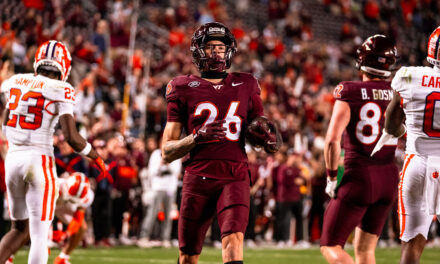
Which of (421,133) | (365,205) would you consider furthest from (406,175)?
(365,205)

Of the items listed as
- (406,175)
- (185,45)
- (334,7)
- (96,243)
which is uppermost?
(334,7)

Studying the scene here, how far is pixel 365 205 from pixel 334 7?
68.0ft

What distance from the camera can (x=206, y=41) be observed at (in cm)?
497

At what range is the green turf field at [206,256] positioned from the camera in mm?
10078

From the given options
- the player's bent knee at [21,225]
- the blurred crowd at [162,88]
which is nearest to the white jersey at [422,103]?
the player's bent knee at [21,225]

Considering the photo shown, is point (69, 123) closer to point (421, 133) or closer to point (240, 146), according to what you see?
point (240, 146)

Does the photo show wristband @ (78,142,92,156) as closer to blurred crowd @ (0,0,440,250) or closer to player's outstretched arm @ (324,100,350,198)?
player's outstretched arm @ (324,100,350,198)

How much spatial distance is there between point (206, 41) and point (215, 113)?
1.71 ft

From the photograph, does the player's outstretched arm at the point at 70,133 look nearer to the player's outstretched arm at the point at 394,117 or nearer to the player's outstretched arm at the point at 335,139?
the player's outstretched arm at the point at 335,139

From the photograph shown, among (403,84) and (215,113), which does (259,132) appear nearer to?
(215,113)

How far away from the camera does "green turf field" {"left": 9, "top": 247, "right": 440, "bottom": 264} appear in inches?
397

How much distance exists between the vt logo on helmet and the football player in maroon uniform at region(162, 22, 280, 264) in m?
1.47

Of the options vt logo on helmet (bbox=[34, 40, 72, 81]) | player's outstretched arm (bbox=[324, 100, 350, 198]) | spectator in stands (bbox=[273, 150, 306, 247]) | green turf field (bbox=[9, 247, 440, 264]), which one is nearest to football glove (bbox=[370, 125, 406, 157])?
player's outstretched arm (bbox=[324, 100, 350, 198])

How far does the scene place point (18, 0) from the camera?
15477 millimetres
